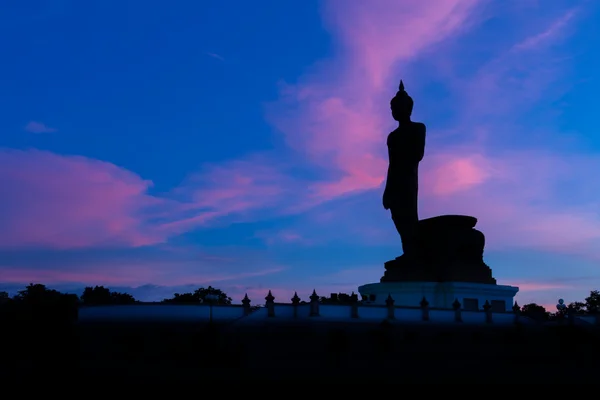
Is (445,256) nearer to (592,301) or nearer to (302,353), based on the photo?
(302,353)

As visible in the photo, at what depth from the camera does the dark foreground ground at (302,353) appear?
15477 millimetres

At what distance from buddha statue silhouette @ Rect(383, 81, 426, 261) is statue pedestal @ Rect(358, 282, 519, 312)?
9.87ft

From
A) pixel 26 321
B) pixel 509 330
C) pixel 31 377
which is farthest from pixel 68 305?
pixel 509 330

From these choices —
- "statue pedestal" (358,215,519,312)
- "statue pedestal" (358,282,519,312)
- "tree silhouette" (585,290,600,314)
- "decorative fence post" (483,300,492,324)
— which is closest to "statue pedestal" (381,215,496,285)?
"statue pedestal" (358,215,519,312)

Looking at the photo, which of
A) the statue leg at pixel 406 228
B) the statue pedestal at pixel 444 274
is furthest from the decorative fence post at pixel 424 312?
the statue leg at pixel 406 228

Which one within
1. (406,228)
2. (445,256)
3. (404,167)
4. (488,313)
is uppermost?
(404,167)

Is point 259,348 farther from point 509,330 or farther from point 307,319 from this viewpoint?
point 509,330

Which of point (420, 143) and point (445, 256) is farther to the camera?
point (420, 143)

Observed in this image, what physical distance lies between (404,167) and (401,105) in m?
3.65

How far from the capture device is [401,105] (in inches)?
1423

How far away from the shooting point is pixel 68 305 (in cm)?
2644

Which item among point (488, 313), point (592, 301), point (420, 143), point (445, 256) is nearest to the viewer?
point (488, 313)

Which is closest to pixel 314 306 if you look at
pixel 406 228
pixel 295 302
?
pixel 295 302

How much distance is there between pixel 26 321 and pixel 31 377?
11608 mm
